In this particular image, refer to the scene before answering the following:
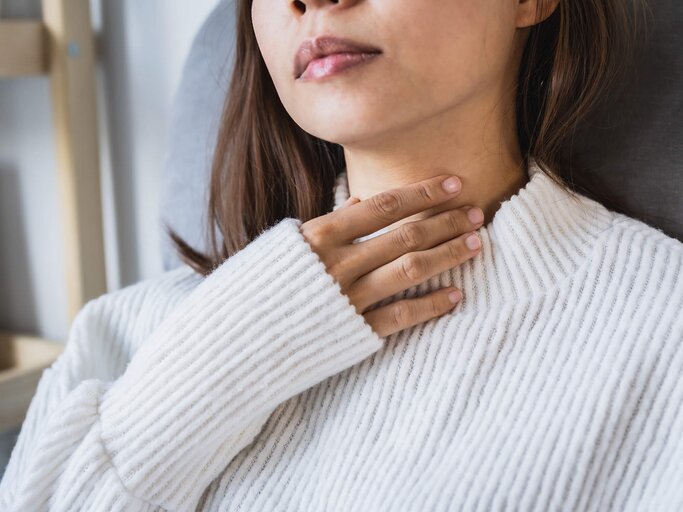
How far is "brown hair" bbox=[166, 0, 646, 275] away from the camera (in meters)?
0.74

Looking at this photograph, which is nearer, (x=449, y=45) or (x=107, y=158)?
(x=449, y=45)

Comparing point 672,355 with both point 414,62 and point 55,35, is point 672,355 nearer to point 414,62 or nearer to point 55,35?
point 414,62

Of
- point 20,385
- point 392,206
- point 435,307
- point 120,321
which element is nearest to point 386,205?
point 392,206

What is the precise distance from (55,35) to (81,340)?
67 centimetres

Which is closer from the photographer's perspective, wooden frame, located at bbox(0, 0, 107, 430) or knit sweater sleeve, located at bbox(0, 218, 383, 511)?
knit sweater sleeve, located at bbox(0, 218, 383, 511)

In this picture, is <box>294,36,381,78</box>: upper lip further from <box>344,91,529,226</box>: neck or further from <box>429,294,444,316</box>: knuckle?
<box>429,294,444,316</box>: knuckle

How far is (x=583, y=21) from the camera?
0.74 m

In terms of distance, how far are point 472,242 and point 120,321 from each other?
45cm

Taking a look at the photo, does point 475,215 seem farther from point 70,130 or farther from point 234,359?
point 70,130

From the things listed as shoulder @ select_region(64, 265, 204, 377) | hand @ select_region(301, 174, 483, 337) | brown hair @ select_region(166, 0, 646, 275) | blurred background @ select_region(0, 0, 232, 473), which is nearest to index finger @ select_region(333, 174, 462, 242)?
hand @ select_region(301, 174, 483, 337)

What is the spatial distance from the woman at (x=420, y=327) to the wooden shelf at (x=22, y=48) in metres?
0.67

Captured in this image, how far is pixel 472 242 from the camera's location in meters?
0.67

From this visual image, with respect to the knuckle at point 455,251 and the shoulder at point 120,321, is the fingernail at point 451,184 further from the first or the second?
the shoulder at point 120,321

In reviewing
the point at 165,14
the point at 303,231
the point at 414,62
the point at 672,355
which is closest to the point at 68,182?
the point at 165,14
